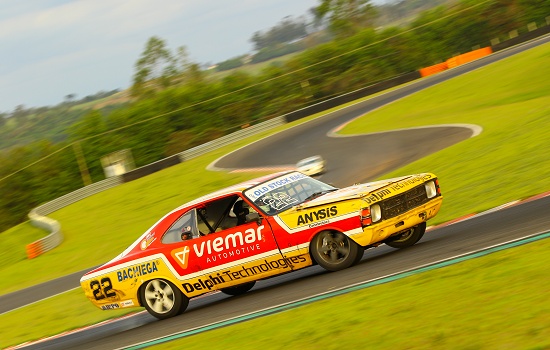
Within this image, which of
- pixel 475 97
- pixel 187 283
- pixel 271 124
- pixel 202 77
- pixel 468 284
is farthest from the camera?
pixel 202 77

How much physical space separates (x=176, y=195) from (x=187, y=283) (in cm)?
1715

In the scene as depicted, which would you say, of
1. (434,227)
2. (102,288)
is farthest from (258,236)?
(434,227)

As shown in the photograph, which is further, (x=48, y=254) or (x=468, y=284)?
(x=48, y=254)

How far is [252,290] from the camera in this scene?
11625mm

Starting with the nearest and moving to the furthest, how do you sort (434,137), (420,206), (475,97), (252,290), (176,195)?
(420,206) → (252,290) → (434,137) → (176,195) → (475,97)

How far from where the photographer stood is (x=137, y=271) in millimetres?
10961

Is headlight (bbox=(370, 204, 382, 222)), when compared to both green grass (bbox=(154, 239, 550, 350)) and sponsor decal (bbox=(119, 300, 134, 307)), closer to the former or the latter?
green grass (bbox=(154, 239, 550, 350))

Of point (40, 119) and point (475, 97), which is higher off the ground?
point (40, 119)

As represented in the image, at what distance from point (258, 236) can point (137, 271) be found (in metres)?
1.79

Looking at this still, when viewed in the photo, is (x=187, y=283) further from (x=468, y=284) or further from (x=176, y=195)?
(x=176, y=195)

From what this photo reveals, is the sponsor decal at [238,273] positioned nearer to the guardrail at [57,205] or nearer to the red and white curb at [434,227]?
the red and white curb at [434,227]

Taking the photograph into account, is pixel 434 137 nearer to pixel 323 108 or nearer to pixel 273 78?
pixel 323 108

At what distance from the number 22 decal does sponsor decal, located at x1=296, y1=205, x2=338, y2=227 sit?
284 cm

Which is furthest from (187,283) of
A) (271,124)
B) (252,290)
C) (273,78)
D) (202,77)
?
(202,77)
